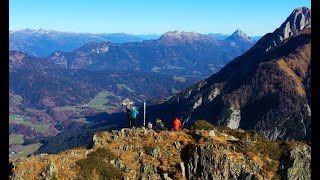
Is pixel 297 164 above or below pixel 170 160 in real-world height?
above

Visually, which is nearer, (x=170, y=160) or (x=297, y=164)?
(x=297, y=164)

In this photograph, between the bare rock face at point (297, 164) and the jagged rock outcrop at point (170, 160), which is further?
the jagged rock outcrop at point (170, 160)

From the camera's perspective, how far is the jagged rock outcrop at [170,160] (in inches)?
1937

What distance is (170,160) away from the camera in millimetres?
53844

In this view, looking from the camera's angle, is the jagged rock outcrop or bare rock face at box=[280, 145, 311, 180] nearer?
bare rock face at box=[280, 145, 311, 180]

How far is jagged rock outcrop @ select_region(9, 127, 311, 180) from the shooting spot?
161 ft

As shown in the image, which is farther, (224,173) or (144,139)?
(144,139)

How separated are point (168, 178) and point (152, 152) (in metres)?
5.81
